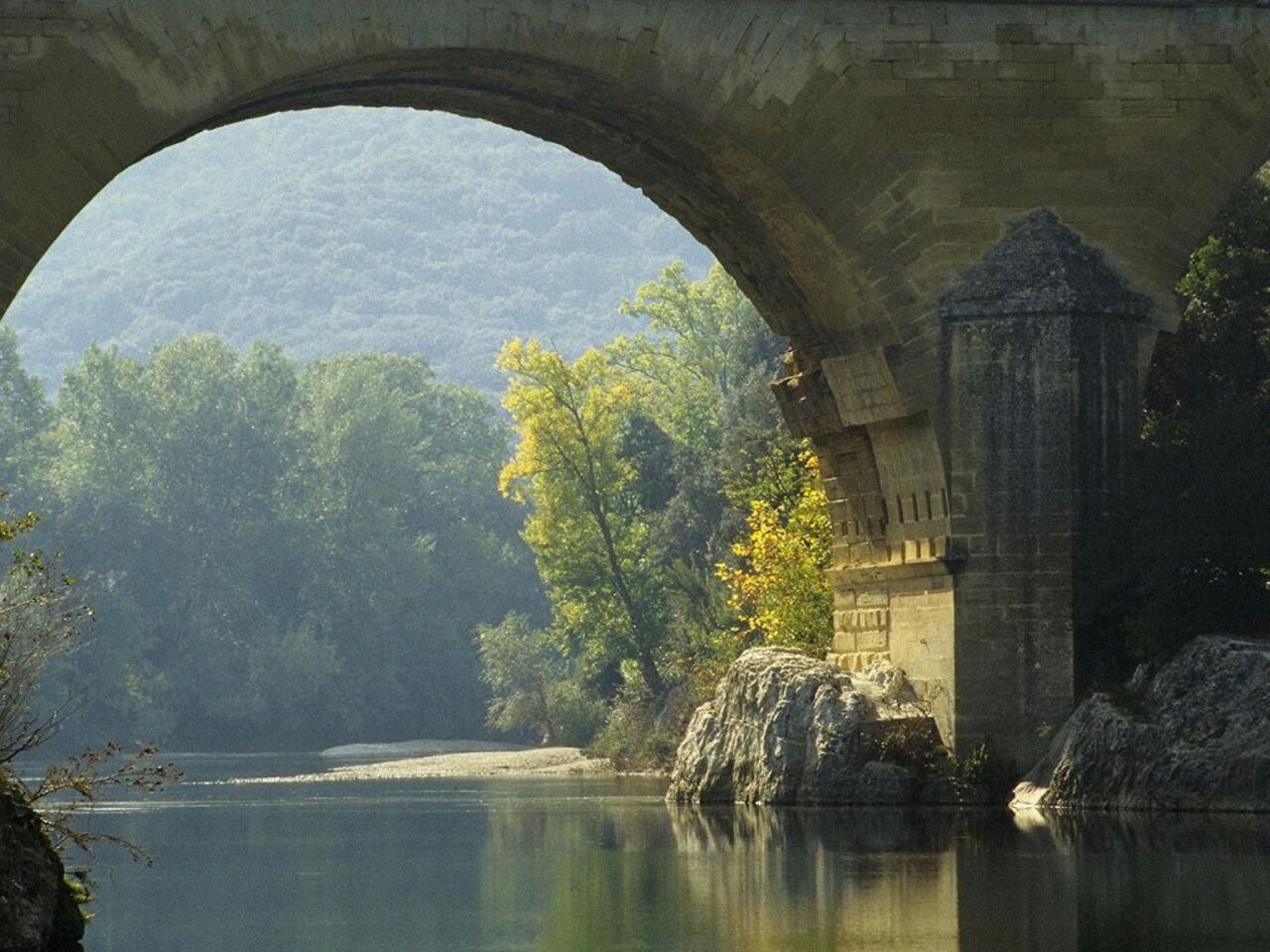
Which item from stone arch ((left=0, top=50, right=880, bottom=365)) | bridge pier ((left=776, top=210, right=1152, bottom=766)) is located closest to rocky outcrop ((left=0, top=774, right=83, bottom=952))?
stone arch ((left=0, top=50, right=880, bottom=365))

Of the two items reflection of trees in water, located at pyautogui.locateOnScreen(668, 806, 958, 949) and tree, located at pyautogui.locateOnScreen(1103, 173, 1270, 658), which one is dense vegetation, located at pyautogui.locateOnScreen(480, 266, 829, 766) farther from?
reflection of trees in water, located at pyautogui.locateOnScreen(668, 806, 958, 949)

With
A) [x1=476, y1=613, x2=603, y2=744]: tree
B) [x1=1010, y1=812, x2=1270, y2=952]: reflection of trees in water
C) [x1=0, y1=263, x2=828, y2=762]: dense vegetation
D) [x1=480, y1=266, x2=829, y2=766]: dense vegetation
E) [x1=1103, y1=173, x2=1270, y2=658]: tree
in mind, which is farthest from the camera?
[x1=476, y1=613, x2=603, y2=744]: tree

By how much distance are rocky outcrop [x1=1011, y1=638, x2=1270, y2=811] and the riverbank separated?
1778 centimetres

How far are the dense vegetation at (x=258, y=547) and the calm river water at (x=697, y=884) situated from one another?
162 feet

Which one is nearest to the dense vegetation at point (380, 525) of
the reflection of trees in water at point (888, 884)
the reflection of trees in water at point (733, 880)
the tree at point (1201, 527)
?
the tree at point (1201, 527)

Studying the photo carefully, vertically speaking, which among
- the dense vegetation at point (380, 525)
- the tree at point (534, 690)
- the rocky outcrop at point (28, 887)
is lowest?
the rocky outcrop at point (28, 887)

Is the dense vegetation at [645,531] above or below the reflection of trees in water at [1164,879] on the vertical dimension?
above

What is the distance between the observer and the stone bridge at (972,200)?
22.4 m

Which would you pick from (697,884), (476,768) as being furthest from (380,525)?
(697,884)

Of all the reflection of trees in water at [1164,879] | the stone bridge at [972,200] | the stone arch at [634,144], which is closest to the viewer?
the reflection of trees in water at [1164,879]

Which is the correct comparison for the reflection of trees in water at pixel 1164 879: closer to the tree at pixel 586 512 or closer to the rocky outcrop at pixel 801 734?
the rocky outcrop at pixel 801 734

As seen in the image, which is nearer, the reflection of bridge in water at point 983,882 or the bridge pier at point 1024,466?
the reflection of bridge in water at point 983,882

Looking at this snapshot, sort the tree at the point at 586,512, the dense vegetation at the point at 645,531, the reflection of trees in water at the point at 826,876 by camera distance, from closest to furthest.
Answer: the reflection of trees in water at the point at 826,876, the dense vegetation at the point at 645,531, the tree at the point at 586,512

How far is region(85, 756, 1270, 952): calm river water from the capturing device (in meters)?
13.6
